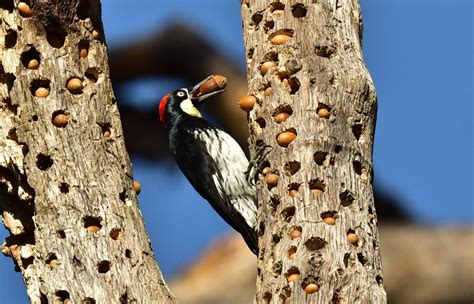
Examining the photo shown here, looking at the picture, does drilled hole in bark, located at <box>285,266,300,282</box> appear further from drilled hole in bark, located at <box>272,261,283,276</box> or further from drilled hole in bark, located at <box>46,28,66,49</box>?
drilled hole in bark, located at <box>46,28,66,49</box>

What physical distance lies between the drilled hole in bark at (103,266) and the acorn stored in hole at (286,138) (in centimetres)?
68

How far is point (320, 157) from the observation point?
11.1 ft

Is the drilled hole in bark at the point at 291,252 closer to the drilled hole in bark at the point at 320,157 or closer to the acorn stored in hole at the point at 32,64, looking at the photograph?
the drilled hole in bark at the point at 320,157

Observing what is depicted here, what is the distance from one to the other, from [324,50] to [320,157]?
0.38 metres

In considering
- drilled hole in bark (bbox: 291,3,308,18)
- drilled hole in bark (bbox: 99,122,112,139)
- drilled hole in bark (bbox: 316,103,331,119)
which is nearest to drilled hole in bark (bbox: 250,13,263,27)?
drilled hole in bark (bbox: 291,3,308,18)

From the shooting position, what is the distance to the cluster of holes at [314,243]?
3.27 meters

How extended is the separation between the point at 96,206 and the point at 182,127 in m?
1.73

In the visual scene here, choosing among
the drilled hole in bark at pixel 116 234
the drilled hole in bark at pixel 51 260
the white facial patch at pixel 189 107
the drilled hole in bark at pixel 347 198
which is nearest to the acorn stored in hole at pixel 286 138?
the drilled hole in bark at pixel 347 198

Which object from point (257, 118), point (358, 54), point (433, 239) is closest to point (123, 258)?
point (257, 118)

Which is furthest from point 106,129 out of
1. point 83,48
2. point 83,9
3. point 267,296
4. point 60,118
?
point 267,296

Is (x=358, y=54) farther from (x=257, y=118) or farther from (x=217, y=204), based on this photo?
(x=217, y=204)

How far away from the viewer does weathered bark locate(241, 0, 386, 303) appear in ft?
10.7

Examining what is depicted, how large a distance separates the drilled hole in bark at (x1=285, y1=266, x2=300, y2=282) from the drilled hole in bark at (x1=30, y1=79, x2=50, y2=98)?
96 cm

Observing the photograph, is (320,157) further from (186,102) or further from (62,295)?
(186,102)
